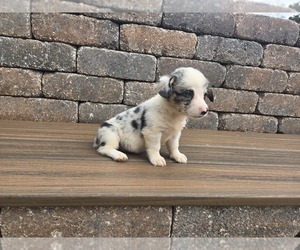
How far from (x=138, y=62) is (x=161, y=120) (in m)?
0.81

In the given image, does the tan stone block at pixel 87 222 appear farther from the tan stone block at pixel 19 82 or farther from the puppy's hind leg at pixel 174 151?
the tan stone block at pixel 19 82

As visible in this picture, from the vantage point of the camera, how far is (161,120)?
129 cm

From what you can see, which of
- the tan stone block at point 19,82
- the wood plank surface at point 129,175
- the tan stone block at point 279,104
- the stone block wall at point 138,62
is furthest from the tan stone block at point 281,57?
the tan stone block at point 19,82

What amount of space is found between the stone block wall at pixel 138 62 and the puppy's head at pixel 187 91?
0.78 meters

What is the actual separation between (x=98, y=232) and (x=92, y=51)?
1248 millimetres

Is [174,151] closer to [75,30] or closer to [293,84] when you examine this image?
[75,30]

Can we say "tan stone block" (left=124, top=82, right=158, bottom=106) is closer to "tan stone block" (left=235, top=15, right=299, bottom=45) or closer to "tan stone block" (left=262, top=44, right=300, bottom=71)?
"tan stone block" (left=235, top=15, right=299, bottom=45)

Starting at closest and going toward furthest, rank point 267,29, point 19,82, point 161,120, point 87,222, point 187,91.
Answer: point 87,222 < point 187,91 < point 161,120 < point 19,82 < point 267,29

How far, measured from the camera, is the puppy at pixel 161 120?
120cm

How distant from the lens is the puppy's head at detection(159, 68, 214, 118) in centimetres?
118

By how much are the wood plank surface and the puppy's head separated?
26 cm

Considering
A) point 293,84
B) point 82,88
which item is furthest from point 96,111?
point 293,84

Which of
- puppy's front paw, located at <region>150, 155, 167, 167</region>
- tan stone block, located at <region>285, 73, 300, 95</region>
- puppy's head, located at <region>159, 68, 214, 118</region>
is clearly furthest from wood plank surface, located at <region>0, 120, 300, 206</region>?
tan stone block, located at <region>285, 73, 300, 95</region>

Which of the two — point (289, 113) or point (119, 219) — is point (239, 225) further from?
point (289, 113)
